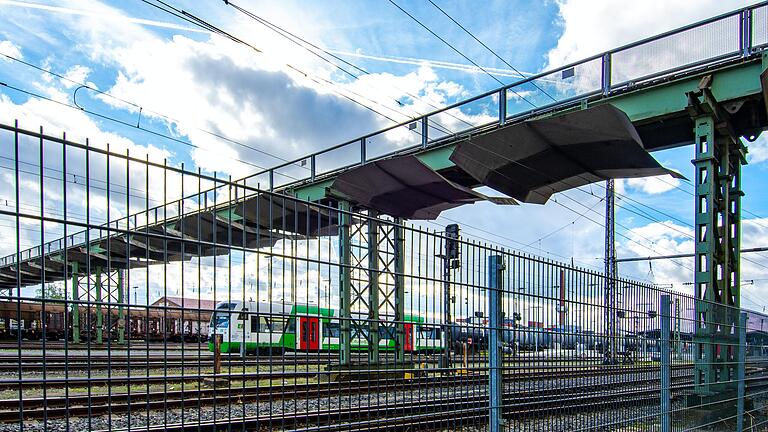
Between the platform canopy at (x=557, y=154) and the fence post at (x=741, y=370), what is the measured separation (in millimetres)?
4094

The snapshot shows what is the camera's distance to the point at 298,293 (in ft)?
13.9

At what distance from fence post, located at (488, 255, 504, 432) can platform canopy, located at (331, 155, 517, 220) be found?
8846 mm

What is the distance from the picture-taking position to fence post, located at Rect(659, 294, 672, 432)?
25.6ft

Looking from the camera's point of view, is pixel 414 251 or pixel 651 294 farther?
pixel 651 294

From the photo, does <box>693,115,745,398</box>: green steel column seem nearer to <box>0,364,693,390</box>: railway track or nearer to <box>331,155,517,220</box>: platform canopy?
<box>331,155,517,220</box>: platform canopy

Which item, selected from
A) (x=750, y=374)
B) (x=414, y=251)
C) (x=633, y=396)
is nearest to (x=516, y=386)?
(x=414, y=251)

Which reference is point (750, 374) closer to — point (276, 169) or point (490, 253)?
point (490, 253)

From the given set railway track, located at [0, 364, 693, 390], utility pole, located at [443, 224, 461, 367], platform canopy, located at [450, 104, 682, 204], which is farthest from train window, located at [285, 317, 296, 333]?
platform canopy, located at [450, 104, 682, 204]

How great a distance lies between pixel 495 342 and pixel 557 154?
9887 millimetres

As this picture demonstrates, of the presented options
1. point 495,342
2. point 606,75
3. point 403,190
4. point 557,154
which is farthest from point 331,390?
point 606,75

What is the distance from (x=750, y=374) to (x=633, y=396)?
667 cm

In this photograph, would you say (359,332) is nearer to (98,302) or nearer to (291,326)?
(291,326)

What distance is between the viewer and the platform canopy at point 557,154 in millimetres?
12585

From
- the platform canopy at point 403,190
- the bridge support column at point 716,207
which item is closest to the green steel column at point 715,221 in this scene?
the bridge support column at point 716,207
